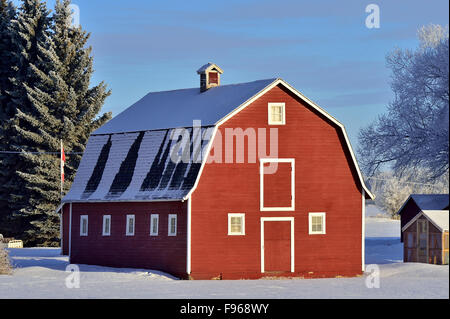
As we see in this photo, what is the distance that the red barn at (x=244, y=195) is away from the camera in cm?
3562

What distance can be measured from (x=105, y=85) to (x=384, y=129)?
20.6m

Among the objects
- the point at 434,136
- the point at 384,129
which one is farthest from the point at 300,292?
the point at 384,129

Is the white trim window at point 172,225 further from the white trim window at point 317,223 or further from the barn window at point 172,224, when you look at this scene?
the white trim window at point 317,223

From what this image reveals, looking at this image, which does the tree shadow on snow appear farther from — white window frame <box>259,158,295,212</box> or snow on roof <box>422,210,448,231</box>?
snow on roof <box>422,210,448,231</box>

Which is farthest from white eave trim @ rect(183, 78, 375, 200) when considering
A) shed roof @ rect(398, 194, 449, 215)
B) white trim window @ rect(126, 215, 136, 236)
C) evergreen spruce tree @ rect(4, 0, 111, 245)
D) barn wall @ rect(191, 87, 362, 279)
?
evergreen spruce tree @ rect(4, 0, 111, 245)

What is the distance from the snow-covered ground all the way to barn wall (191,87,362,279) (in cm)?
95

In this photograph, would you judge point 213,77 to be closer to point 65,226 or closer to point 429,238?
point 65,226

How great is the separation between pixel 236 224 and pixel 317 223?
3269mm

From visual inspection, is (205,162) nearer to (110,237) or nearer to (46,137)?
(110,237)

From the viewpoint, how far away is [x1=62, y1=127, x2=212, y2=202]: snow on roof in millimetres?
36062

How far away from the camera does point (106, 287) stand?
32500mm

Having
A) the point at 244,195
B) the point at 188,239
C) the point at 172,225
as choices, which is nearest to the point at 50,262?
the point at 172,225

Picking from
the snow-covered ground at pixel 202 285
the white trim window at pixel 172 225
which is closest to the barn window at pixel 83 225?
the snow-covered ground at pixel 202 285

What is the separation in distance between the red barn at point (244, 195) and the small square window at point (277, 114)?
0.18 feet
